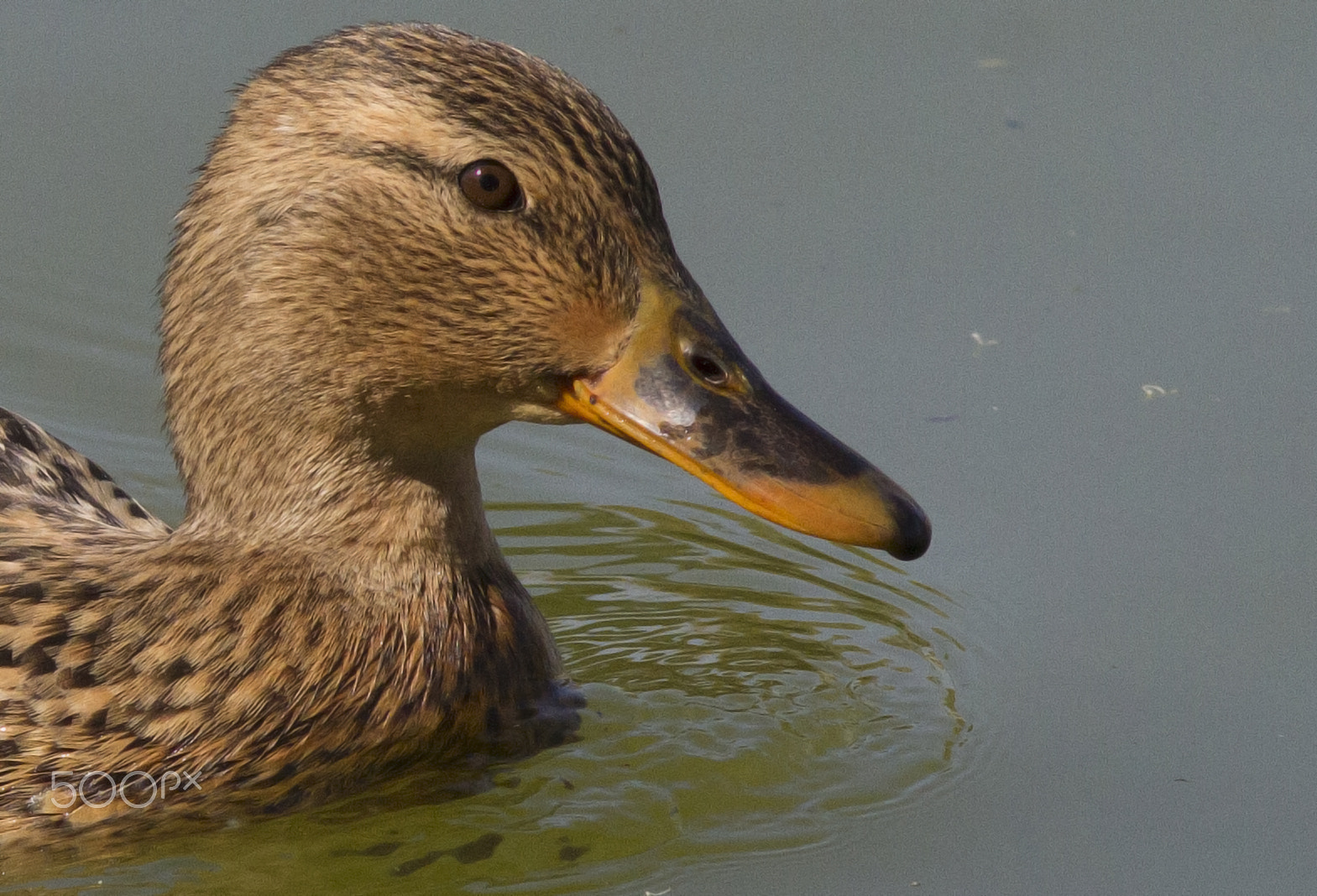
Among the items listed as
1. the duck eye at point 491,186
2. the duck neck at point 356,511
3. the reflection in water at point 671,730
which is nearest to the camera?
the duck eye at point 491,186

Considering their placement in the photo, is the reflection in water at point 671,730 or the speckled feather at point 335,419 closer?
the speckled feather at point 335,419

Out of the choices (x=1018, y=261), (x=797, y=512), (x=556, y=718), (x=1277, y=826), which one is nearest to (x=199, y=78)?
(x=1018, y=261)

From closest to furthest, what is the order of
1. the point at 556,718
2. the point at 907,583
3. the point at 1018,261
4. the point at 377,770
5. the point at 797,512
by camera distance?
1. the point at 797,512
2. the point at 377,770
3. the point at 556,718
4. the point at 907,583
5. the point at 1018,261

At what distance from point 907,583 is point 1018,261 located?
1.50 meters

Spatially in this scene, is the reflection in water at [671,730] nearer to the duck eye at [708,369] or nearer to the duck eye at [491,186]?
the duck eye at [708,369]

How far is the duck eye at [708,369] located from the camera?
4.58m

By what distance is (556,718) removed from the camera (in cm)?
538

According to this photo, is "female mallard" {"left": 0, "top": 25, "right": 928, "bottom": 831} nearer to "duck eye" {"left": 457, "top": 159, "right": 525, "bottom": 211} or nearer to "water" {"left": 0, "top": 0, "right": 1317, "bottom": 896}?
"duck eye" {"left": 457, "top": 159, "right": 525, "bottom": 211}

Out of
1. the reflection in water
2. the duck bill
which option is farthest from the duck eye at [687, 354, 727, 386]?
the reflection in water

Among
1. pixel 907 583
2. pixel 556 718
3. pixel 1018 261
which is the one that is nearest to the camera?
pixel 556 718

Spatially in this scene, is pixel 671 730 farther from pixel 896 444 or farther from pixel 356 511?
pixel 896 444

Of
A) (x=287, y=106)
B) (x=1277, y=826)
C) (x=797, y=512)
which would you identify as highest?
(x=287, y=106)

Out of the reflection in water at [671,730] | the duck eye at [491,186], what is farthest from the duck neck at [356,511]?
the duck eye at [491,186]

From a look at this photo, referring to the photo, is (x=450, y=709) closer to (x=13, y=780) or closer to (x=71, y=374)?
(x=13, y=780)
